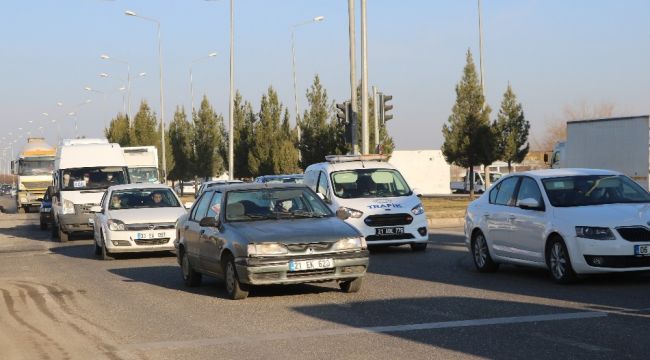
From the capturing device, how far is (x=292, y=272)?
12711mm

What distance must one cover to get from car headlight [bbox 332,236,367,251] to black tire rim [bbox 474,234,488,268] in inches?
128

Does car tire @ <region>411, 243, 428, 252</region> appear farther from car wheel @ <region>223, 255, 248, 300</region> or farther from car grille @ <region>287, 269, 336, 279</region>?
car grille @ <region>287, 269, 336, 279</region>

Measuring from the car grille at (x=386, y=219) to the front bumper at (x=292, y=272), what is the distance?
6.92 metres

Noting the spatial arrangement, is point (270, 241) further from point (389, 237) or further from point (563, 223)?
point (389, 237)

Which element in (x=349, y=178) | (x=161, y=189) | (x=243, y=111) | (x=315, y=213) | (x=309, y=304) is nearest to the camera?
(x=309, y=304)

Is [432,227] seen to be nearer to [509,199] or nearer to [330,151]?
[509,199]

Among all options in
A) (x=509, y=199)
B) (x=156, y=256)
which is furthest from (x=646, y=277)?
(x=156, y=256)

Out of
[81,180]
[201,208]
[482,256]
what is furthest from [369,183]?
[81,180]

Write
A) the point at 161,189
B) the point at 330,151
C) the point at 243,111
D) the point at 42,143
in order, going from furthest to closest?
the point at 243,111
the point at 42,143
the point at 330,151
the point at 161,189

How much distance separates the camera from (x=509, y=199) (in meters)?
15.4

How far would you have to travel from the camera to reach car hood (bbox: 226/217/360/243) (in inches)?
504

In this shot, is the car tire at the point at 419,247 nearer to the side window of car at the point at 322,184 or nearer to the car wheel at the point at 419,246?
the car wheel at the point at 419,246

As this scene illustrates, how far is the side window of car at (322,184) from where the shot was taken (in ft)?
69.8

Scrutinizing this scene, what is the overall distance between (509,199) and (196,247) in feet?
14.5
